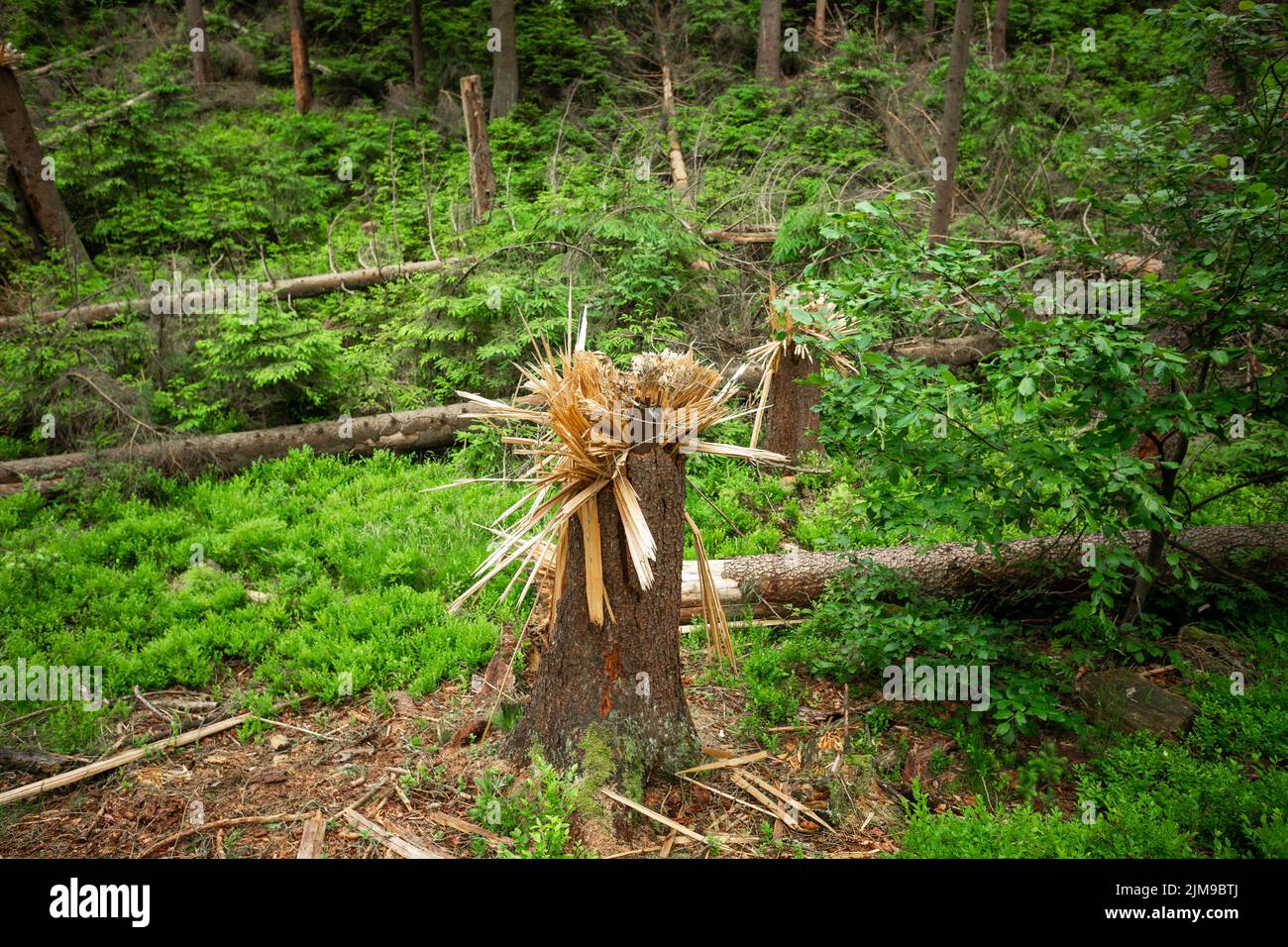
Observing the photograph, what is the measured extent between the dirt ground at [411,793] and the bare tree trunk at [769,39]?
14.4 metres

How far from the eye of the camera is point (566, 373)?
11.2 feet

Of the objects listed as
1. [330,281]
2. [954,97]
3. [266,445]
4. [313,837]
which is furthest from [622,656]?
[330,281]

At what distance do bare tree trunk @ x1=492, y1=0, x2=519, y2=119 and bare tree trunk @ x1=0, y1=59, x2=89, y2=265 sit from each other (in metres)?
7.19

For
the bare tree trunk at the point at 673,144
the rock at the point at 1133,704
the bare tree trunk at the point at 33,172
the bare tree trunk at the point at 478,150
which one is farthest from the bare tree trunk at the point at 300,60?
the rock at the point at 1133,704

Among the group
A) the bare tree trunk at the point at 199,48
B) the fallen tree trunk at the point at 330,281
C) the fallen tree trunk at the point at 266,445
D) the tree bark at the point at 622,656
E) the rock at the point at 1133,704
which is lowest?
the rock at the point at 1133,704

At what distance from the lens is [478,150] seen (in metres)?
11.5

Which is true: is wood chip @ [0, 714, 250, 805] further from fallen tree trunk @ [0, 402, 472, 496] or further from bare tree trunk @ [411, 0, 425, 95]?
bare tree trunk @ [411, 0, 425, 95]

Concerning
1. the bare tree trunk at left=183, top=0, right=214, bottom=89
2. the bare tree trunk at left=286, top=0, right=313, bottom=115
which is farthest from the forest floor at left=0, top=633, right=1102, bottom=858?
the bare tree trunk at left=183, top=0, right=214, bottom=89

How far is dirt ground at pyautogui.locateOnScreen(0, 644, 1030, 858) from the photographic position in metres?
3.43

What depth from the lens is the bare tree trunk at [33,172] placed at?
10.4 metres

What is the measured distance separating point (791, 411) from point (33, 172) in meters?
11.0

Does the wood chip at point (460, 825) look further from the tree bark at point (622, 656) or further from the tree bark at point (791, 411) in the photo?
the tree bark at point (791, 411)

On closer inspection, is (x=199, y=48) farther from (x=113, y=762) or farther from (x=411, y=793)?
(x=411, y=793)

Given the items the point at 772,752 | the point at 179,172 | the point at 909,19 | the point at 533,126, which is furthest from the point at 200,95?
the point at 772,752
